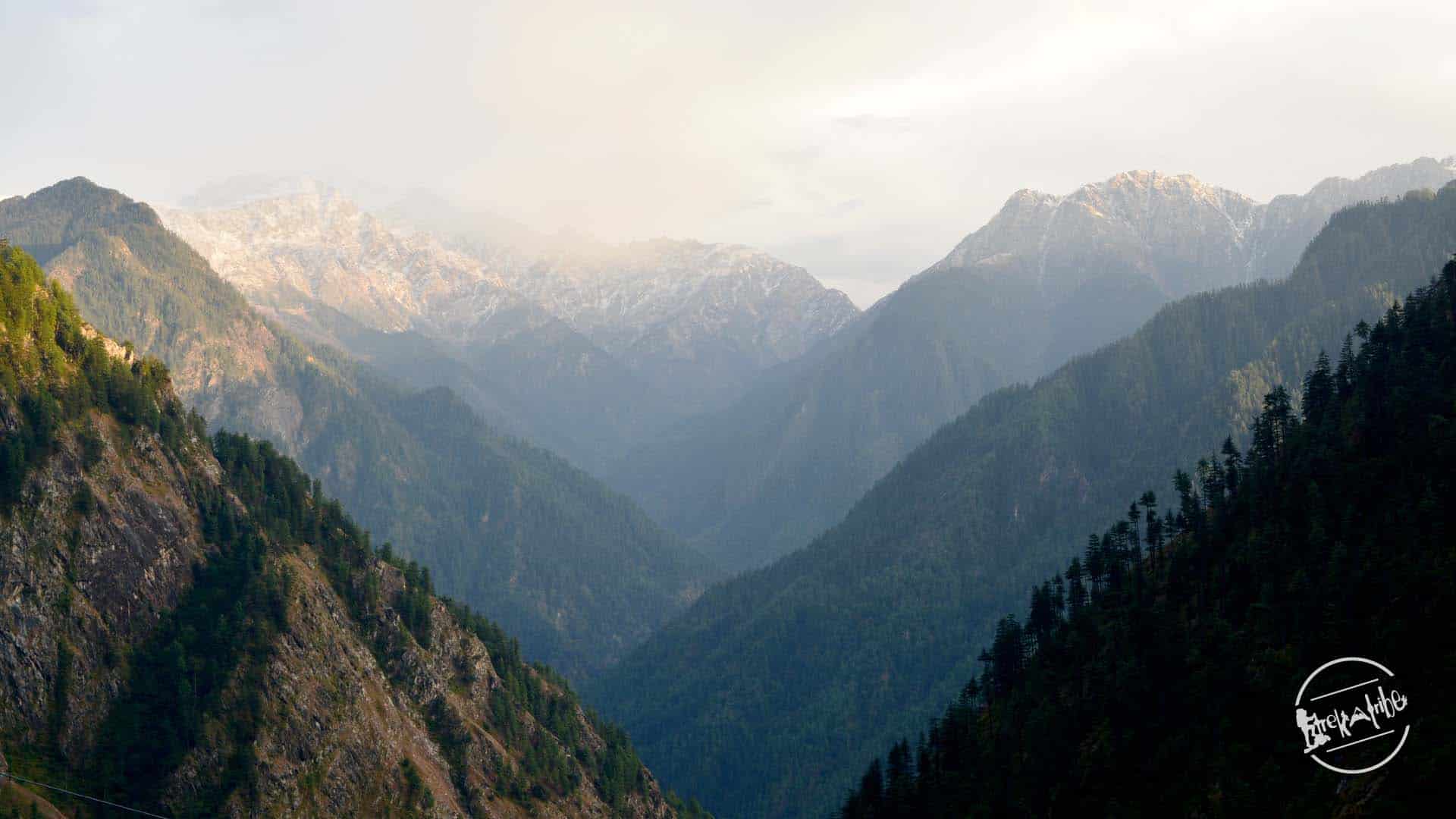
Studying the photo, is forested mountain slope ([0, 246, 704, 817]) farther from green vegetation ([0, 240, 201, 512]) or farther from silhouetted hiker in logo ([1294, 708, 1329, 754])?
silhouetted hiker in logo ([1294, 708, 1329, 754])

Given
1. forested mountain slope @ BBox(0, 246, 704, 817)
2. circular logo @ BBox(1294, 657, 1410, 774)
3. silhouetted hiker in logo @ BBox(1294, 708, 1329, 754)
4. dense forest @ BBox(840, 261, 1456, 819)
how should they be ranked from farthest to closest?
1. forested mountain slope @ BBox(0, 246, 704, 817)
2. dense forest @ BBox(840, 261, 1456, 819)
3. silhouetted hiker in logo @ BBox(1294, 708, 1329, 754)
4. circular logo @ BBox(1294, 657, 1410, 774)

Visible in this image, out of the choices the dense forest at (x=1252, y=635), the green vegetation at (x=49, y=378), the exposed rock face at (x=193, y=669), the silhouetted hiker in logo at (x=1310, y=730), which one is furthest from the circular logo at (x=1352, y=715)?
the green vegetation at (x=49, y=378)

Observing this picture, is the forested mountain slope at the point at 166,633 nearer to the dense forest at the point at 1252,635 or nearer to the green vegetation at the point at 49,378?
the green vegetation at the point at 49,378

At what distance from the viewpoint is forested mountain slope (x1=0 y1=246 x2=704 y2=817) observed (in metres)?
142

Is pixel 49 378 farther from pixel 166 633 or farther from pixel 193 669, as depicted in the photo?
pixel 193 669

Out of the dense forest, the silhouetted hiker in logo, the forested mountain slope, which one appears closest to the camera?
the silhouetted hiker in logo

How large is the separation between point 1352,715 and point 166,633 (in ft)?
460

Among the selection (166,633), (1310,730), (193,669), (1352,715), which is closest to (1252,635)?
(1310,730)

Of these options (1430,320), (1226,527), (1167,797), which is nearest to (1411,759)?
(1167,797)

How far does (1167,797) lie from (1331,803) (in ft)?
69.0

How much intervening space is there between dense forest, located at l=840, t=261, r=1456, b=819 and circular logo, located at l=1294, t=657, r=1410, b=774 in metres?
1.24

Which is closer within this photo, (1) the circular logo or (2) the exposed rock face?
(1) the circular logo

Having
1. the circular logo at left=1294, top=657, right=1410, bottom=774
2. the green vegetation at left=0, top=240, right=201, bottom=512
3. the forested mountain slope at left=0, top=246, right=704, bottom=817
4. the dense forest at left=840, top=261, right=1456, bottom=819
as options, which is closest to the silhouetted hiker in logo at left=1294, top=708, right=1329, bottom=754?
the circular logo at left=1294, top=657, right=1410, bottom=774

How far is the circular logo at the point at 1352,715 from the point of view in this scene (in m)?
88.2
